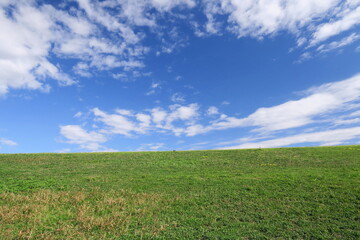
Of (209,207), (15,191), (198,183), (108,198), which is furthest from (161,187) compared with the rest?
(15,191)

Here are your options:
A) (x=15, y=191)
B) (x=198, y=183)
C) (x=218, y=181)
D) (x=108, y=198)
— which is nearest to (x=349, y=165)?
(x=218, y=181)

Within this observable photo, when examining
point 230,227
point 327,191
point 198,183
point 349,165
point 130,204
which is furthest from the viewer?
point 349,165

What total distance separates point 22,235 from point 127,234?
17.5 ft

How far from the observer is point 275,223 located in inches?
504

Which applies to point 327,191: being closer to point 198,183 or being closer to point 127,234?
point 198,183

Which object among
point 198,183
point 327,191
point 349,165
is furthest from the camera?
point 349,165

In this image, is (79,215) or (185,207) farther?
(185,207)

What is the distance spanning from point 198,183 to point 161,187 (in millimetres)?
3864

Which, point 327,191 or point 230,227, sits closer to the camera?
point 230,227

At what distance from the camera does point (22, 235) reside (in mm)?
11414

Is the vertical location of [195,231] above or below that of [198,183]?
below

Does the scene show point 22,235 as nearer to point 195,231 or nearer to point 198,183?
point 195,231

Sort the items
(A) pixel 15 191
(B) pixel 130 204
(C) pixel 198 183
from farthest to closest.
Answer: (C) pixel 198 183 < (A) pixel 15 191 < (B) pixel 130 204

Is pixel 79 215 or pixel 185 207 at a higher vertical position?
pixel 79 215
